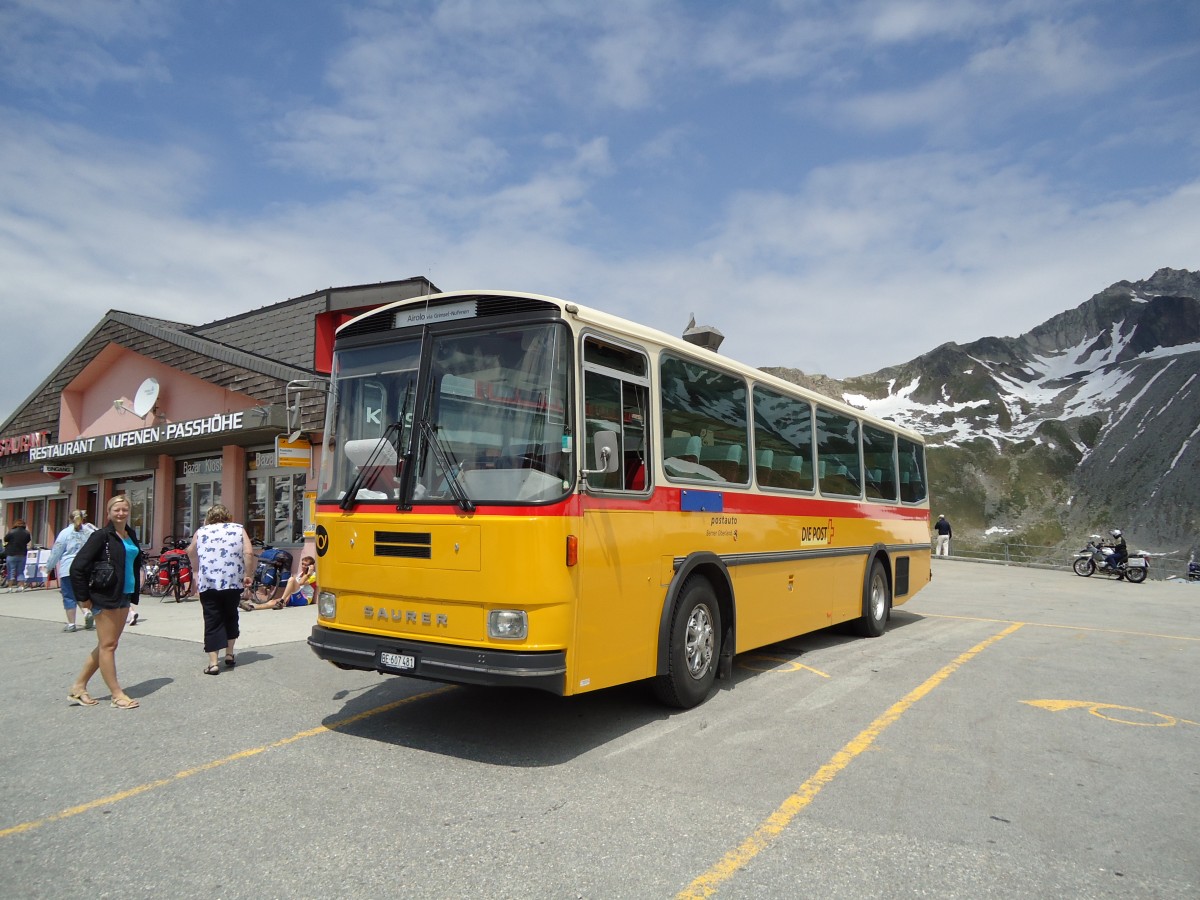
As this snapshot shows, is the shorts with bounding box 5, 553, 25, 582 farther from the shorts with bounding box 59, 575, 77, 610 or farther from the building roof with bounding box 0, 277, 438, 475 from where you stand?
the shorts with bounding box 59, 575, 77, 610

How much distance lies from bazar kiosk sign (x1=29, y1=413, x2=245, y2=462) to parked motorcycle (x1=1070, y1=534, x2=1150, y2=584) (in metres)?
23.6

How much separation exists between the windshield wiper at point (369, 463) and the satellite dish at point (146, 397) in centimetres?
1697

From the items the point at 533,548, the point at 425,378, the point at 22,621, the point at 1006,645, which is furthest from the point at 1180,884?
the point at 22,621

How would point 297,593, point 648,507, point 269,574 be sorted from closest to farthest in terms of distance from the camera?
point 648,507 → point 297,593 → point 269,574

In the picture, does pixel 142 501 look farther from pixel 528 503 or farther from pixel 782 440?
pixel 528 503

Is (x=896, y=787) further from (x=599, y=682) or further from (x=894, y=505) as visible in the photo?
(x=894, y=505)

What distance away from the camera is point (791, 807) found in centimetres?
436

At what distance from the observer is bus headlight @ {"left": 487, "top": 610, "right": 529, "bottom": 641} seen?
493 cm

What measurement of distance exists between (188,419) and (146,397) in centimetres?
235

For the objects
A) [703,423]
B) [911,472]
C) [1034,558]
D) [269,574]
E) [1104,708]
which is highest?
[703,423]

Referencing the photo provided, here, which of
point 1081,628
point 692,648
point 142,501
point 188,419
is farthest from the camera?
point 142,501

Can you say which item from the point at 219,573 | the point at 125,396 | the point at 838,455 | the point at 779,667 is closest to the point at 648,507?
the point at 779,667

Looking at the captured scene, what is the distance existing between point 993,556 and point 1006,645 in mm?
24579

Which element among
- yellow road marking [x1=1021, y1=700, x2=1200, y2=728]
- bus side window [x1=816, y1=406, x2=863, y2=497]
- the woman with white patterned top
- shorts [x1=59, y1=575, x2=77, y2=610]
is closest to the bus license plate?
the woman with white patterned top
